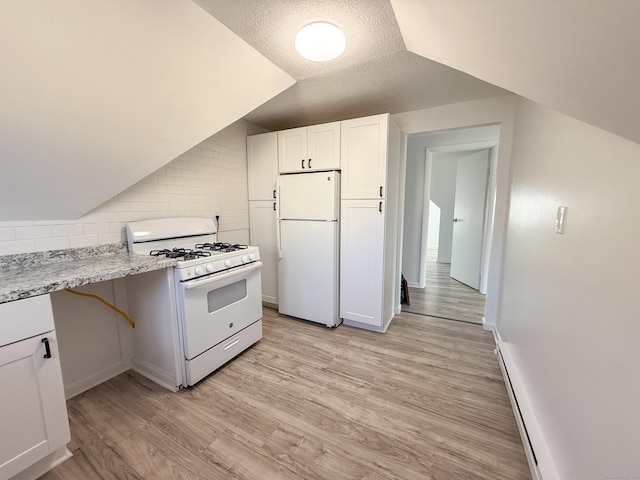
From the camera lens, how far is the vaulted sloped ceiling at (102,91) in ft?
3.17

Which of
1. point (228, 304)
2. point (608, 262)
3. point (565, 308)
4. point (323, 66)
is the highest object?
point (323, 66)

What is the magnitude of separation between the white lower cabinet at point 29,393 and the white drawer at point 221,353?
62 cm

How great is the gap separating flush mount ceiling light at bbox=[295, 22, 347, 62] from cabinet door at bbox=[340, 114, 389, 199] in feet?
2.85

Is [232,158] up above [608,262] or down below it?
above

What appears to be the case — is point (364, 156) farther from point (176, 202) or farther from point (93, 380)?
point (93, 380)

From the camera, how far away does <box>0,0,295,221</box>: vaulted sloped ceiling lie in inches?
38.1

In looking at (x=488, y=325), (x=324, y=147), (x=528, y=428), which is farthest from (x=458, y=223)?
(x=528, y=428)

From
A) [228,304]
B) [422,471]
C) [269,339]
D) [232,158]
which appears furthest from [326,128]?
[422,471]

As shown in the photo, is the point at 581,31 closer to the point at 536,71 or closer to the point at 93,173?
the point at 536,71

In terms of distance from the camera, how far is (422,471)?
120cm

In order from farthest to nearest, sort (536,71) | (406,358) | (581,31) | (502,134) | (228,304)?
1. (502,134)
2. (406,358)
3. (228,304)
4. (536,71)
5. (581,31)

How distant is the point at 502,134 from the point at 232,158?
269cm

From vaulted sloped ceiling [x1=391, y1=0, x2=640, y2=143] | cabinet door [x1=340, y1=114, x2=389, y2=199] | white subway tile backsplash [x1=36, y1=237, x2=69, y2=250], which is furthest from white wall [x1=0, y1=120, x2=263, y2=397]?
vaulted sloped ceiling [x1=391, y1=0, x2=640, y2=143]

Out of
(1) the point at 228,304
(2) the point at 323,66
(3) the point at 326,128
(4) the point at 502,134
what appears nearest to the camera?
(2) the point at 323,66
